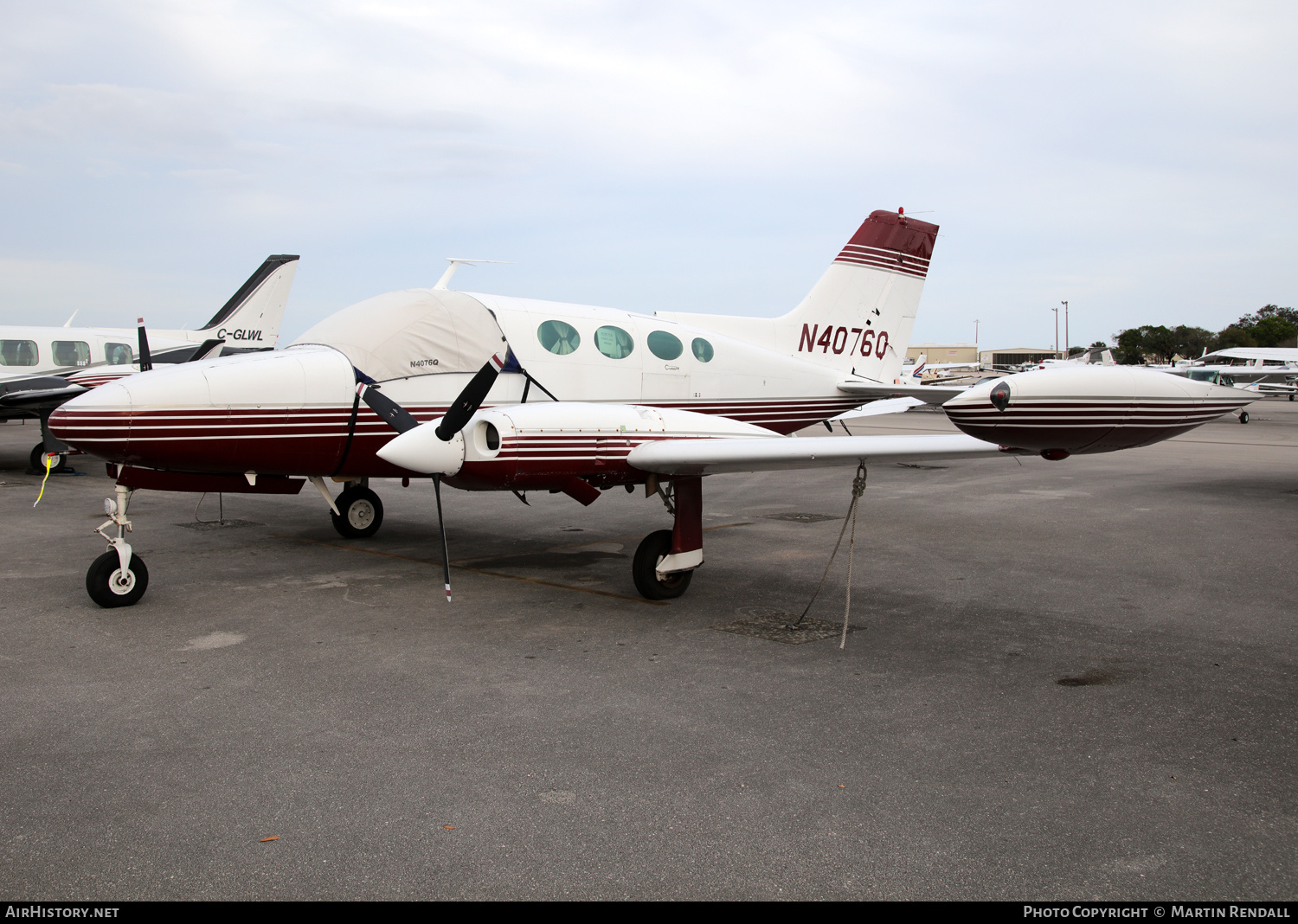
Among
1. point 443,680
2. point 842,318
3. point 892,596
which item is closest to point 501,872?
point 443,680

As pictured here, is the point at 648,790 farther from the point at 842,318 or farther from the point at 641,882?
the point at 842,318

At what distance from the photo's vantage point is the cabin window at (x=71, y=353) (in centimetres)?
1991

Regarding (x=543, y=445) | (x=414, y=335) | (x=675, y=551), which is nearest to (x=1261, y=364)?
(x=675, y=551)

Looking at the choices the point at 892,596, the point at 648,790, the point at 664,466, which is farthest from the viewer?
the point at 892,596

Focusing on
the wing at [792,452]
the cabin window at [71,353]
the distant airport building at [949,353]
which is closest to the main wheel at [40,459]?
the cabin window at [71,353]

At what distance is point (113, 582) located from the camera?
6812 mm

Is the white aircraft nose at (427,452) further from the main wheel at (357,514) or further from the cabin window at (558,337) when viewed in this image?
the main wheel at (357,514)

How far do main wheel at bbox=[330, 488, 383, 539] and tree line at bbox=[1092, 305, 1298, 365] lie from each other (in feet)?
344

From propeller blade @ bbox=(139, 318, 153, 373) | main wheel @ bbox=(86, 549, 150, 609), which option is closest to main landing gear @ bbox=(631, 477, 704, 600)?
main wheel @ bbox=(86, 549, 150, 609)

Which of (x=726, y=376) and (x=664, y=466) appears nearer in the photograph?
(x=664, y=466)

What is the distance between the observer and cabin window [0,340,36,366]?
19141 mm

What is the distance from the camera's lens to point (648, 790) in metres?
3.76

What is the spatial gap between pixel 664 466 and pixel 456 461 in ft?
5.07

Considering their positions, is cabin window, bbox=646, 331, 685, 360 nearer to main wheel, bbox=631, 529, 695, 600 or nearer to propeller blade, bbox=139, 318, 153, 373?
main wheel, bbox=631, 529, 695, 600
